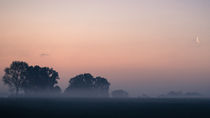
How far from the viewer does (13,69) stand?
114m

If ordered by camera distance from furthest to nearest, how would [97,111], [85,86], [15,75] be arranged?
1. [85,86]
2. [15,75]
3. [97,111]

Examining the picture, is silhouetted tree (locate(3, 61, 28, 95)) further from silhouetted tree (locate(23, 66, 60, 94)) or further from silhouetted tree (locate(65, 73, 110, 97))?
silhouetted tree (locate(65, 73, 110, 97))

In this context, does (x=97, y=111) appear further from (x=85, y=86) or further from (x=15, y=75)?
(x=85, y=86)

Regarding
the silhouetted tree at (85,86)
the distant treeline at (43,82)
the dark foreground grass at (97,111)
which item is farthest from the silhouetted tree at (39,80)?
the dark foreground grass at (97,111)

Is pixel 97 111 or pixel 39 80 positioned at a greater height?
pixel 39 80

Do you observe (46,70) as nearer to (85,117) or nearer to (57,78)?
(57,78)

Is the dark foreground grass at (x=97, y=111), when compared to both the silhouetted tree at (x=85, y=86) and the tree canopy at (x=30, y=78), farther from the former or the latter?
the silhouetted tree at (x=85, y=86)

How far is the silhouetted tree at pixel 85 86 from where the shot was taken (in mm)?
155750

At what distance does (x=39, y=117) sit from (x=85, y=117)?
456 centimetres

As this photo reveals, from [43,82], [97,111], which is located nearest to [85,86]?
[43,82]

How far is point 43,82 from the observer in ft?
419

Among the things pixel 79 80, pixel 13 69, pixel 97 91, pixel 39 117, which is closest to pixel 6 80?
pixel 13 69

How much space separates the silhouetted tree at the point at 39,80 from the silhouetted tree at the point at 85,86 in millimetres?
23097

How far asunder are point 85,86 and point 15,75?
1964 inches
